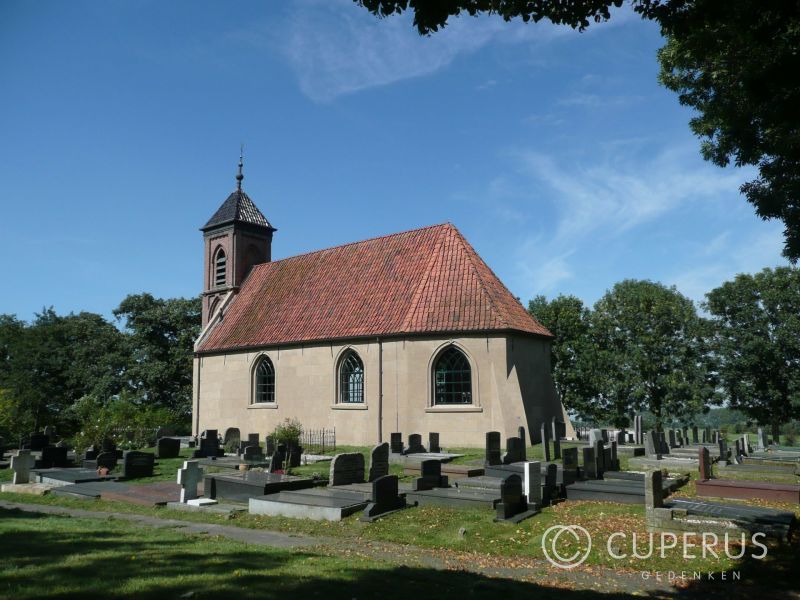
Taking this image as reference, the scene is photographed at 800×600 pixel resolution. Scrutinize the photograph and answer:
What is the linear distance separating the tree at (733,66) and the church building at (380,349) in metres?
11.7

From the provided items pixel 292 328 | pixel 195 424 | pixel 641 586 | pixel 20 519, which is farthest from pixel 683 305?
pixel 20 519

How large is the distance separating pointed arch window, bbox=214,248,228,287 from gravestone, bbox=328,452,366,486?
2400 cm

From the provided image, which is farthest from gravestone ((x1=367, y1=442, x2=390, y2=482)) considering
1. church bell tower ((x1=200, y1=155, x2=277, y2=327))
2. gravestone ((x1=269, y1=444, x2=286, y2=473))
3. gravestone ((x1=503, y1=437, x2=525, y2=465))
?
church bell tower ((x1=200, y1=155, x2=277, y2=327))

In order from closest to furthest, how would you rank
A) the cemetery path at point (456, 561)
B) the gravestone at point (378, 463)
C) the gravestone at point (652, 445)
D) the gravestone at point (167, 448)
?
the cemetery path at point (456, 561) < the gravestone at point (378, 463) < the gravestone at point (652, 445) < the gravestone at point (167, 448)

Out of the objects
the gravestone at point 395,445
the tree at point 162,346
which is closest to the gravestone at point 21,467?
the gravestone at point 395,445

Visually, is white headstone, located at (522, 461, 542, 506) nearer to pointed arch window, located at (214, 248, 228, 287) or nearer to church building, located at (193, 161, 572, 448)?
church building, located at (193, 161, 572, 448)

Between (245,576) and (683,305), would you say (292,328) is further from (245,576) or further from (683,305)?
(683,305)

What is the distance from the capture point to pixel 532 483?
12.9 meters

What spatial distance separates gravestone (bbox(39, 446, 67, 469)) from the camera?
2023 cm

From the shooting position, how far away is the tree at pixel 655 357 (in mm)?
40625

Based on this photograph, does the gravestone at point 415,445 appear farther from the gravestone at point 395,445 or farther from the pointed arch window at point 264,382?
the pointed arch window at point 264,382

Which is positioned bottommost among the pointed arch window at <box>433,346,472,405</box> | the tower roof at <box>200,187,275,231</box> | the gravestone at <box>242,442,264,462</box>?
the gravestone at <box>242,442,264,462</box>

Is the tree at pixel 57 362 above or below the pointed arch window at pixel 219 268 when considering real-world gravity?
below

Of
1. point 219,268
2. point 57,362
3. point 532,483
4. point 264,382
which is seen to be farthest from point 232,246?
point 532,483
